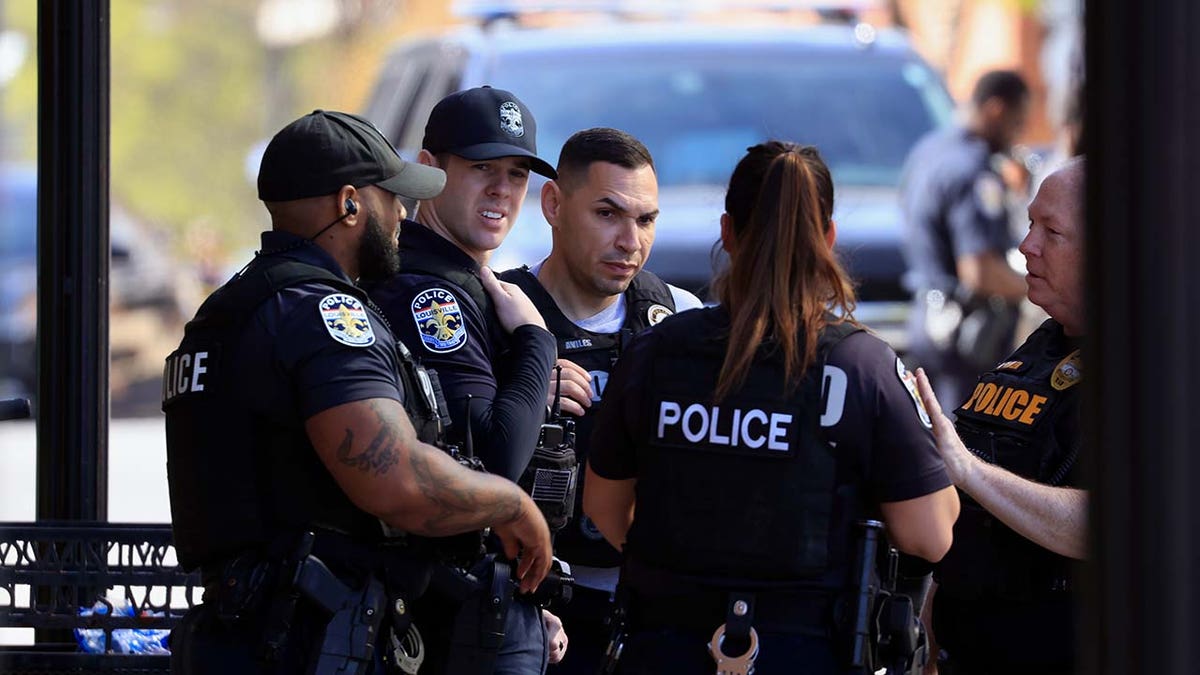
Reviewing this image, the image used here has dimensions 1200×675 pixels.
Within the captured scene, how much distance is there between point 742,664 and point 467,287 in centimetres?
92

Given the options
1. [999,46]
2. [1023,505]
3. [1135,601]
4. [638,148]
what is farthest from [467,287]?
[999,46]

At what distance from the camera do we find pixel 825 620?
267 centimetres

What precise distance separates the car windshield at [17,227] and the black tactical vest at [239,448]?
421 inches

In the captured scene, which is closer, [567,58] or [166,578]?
[166,578]

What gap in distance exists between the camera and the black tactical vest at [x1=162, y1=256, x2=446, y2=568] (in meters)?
2.69

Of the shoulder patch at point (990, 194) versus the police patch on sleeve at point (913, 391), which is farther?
the shoulder patch at point (990, 194)

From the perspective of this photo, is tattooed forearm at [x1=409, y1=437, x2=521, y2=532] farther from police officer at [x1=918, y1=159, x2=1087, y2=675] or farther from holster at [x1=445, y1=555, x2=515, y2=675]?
police officer at [x1=918, y1=159, x2=1087, y2=675]

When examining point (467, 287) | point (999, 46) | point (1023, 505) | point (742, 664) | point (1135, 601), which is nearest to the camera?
point (1135, 601)

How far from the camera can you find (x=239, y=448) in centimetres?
269

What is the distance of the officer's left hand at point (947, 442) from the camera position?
2.74 m

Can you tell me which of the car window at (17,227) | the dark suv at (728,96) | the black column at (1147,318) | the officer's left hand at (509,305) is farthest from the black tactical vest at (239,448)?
the car window at (17,227)

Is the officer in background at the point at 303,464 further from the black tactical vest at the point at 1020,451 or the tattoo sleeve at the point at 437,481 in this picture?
the black tactical vest at the point at 1020,451

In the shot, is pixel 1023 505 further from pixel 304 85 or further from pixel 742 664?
pixel 304 85

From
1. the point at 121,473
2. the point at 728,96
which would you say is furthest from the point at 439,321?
the point at 121,473
